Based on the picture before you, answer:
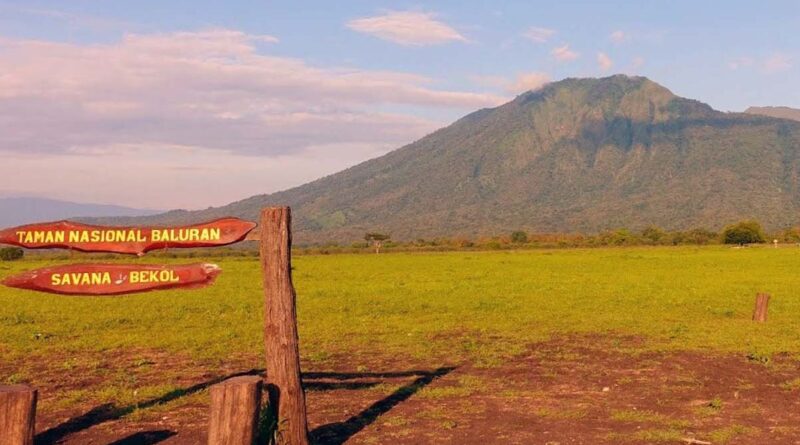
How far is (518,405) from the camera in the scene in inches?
479

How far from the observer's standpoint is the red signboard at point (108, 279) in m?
9.99

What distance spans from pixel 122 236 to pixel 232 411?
9.45 ft

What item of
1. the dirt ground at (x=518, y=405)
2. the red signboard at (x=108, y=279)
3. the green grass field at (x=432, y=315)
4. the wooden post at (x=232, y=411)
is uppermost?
the red signboard at (x=108, y=279)

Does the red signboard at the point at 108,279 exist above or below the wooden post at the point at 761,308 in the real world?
above

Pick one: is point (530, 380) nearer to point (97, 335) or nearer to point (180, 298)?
point (97, 335)

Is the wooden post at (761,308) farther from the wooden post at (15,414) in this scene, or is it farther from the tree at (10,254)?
the tree at (10,254)

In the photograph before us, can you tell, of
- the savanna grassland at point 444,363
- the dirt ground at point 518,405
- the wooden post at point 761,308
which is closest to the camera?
the dirt ground at point 518,405

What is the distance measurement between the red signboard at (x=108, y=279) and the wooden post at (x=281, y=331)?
945 millimetres

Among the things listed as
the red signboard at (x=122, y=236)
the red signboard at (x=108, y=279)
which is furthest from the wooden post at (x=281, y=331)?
the red signboard at (x=108, y=279)

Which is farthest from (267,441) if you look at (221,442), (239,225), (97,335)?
(97,335)

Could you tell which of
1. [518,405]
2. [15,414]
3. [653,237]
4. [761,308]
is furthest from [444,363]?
[653,237]

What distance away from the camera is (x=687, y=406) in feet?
39.9

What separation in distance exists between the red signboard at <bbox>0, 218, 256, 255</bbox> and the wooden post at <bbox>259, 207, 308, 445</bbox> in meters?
0.59

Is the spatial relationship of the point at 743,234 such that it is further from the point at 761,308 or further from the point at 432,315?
the point at 432,315
